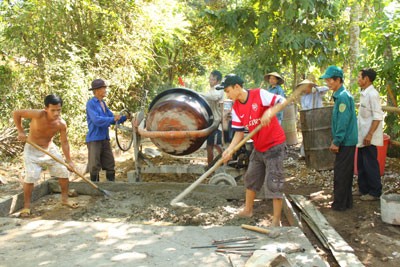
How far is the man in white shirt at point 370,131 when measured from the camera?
5.14m

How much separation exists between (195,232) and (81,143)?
18.7 feet

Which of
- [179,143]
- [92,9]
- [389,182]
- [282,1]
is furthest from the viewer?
[92,9]

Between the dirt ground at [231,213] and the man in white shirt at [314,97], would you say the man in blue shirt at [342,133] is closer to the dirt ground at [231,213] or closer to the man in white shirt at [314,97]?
the dirt ground at [231,213]

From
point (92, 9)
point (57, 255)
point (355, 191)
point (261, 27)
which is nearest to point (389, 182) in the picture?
point (355, 191)

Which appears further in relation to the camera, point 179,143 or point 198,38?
Result: point 198,38

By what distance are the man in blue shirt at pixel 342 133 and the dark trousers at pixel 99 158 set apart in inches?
126

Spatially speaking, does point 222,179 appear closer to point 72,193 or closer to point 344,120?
point 344,120

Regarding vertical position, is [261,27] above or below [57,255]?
above

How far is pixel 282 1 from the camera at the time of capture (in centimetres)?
677

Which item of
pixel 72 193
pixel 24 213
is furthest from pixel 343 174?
pixel 24 213

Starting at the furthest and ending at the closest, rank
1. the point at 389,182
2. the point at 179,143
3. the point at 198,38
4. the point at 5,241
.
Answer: the point at 198,38
the point at 389,182
the point at 179,143
the point at 5,241

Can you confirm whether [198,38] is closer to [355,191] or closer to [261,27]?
[261,27]

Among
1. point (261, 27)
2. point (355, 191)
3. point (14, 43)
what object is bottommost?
point (355, 191)

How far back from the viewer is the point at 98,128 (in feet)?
18.9
